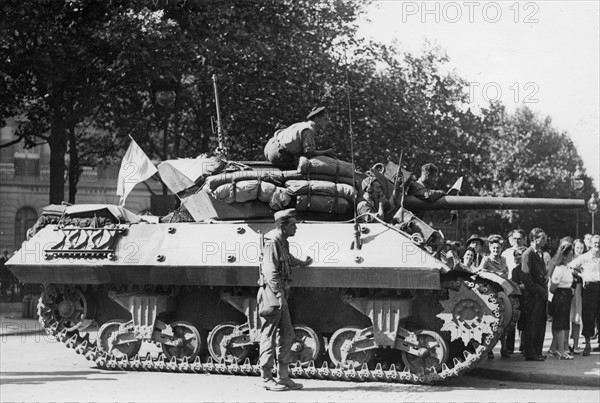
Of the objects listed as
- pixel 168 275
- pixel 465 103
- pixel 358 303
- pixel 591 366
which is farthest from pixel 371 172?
pixel 465 103

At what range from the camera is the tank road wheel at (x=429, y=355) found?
12320 mm

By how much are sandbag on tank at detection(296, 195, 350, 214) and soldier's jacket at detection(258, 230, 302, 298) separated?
1.80 metres

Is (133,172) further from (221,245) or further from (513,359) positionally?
(513,359)

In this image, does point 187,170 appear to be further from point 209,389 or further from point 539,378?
point 539,378

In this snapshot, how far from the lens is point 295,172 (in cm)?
1393

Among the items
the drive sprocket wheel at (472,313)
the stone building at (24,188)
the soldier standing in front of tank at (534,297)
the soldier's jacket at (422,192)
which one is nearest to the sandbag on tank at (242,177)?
the soldier's jacket at (422,192)

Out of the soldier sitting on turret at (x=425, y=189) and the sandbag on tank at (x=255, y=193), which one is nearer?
the sandbag on tank at (x=255, y=193)

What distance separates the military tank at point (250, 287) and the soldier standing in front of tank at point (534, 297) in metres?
0.45

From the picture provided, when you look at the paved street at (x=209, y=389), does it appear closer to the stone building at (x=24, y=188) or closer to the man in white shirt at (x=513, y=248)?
the man in white shirt at (x=513, y=248)

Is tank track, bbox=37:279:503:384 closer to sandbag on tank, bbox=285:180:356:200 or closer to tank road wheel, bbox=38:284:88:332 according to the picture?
tank road wheel, bbox=38:284:88:332

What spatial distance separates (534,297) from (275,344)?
5043 millimetres

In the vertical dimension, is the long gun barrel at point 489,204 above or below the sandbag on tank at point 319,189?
below

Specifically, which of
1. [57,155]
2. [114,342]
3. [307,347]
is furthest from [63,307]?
[57,155]

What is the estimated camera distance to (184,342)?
547 inches
